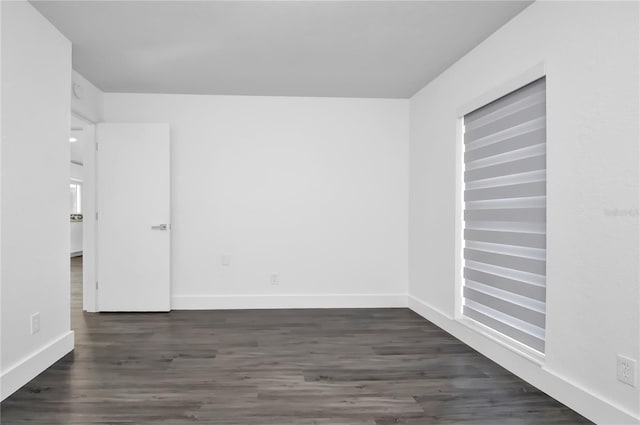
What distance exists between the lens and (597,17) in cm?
215

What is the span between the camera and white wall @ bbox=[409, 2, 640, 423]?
6.53 ft

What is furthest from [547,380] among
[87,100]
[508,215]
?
[87,100]

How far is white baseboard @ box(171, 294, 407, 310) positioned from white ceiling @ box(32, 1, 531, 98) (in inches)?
95.0

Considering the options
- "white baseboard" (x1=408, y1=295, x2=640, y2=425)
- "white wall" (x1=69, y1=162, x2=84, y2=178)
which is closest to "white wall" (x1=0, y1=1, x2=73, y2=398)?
"white baseboard" (x1=408, y1=295, x2=640, y2=425)

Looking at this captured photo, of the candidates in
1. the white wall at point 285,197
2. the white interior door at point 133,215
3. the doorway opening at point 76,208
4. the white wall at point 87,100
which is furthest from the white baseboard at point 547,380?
the doorway opening at point 76,208

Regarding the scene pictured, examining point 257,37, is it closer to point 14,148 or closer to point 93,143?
point 14,148

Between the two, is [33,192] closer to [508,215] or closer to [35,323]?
[35,323]

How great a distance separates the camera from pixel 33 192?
107 inches

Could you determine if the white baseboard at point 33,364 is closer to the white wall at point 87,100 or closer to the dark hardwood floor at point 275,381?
the dark hardwood floor at point 275,381

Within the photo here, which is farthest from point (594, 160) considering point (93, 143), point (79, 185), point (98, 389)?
point (79, 185)

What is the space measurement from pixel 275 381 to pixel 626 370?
6.43ft

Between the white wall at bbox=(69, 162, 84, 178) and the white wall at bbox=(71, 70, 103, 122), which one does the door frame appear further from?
the white wall at bbox=(69, 162, 84, 178)

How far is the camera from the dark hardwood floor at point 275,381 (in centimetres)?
220

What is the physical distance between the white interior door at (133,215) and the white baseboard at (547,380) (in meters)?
3.20
